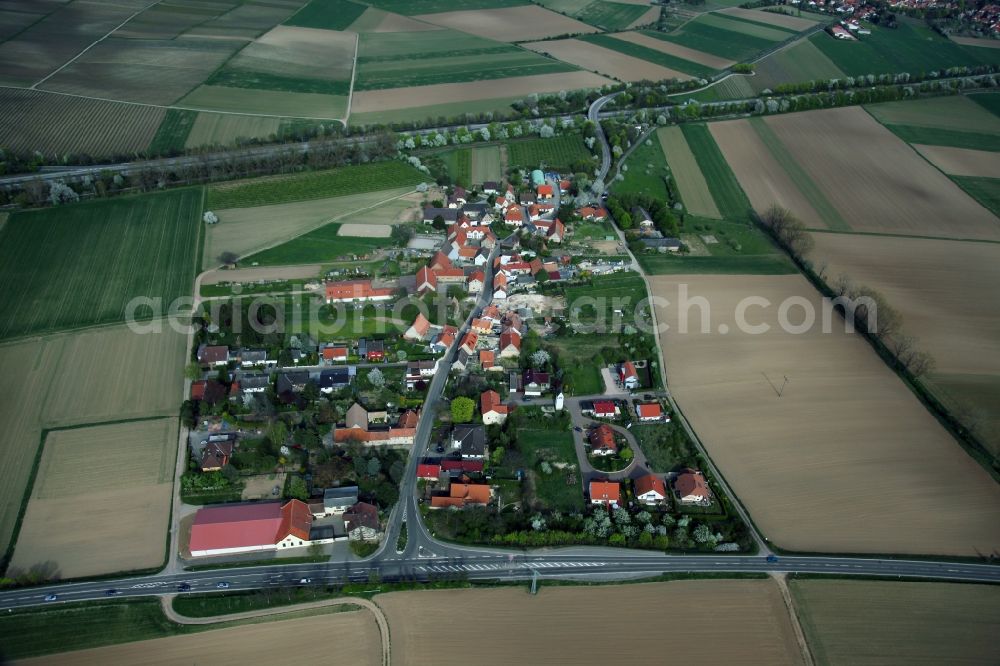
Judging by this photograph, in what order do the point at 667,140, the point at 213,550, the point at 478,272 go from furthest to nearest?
the point at 667,140
the point at 478,272
the point at 213,550

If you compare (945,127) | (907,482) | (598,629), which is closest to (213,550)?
(598,629)

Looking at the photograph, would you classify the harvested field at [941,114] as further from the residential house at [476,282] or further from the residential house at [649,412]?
the residential house at [649,412]

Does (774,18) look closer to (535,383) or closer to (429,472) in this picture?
(535,383)

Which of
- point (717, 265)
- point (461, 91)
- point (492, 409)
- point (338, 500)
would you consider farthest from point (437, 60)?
point (338, 500)

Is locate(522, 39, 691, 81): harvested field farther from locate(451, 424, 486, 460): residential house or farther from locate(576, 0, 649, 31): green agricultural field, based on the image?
locate(451, 424, 486, 460): residential house

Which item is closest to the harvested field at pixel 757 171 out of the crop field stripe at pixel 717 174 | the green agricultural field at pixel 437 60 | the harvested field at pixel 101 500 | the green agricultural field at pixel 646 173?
the crop field stripe at pixel 717 174

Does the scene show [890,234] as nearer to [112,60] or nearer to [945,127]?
[945,127]

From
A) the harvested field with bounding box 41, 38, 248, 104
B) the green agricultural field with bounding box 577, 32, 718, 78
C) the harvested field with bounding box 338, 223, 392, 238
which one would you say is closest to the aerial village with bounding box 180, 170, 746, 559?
the harvested field with bounding box 338, 223, 392, 238
